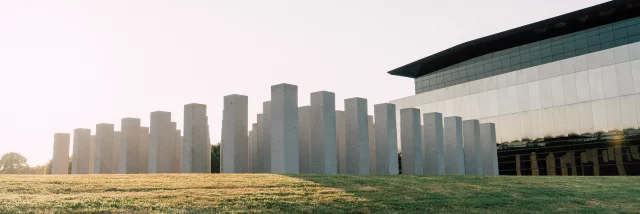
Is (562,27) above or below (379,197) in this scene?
above

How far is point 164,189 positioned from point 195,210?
2.79 meters

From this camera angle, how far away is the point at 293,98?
23.3 meters

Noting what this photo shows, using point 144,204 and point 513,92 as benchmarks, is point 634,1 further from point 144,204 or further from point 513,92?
point 144,204

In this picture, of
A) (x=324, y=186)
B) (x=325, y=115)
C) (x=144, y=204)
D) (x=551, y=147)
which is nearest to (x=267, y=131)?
(x=325, y=115)

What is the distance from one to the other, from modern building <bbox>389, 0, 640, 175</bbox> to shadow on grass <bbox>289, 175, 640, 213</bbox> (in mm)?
18887

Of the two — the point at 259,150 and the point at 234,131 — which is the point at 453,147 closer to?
the point at 259,150

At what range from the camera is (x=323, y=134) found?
2462 centimetres

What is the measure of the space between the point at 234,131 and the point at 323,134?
12.7ft

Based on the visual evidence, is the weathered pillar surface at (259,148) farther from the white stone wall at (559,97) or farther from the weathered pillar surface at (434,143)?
the white stone wall at (559,97)

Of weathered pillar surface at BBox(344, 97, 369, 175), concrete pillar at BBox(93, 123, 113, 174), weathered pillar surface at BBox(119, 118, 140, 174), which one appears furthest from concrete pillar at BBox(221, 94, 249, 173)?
concrete pillar at BBox(93, 123, 113, 174)

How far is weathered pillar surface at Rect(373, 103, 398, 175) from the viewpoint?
28.2 metres

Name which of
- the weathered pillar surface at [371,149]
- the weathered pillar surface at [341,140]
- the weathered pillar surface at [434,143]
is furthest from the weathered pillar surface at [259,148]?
the weathered pillar surface at [434,143]

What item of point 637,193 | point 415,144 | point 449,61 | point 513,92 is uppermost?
point 449,61

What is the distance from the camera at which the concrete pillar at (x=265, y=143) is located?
87.9 ft
